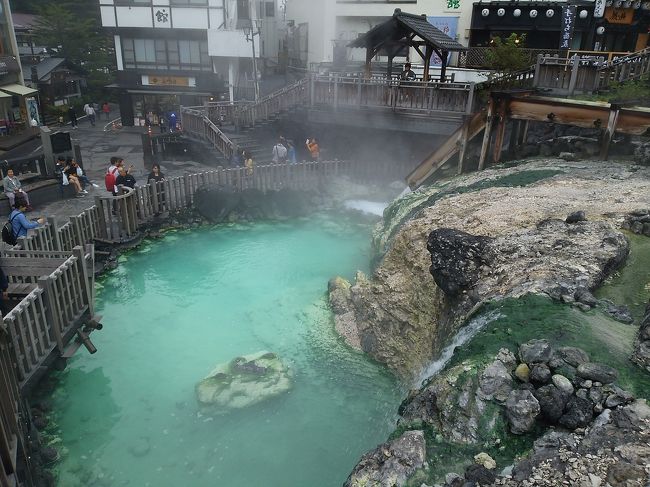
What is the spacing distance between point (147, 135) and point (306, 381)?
16.5m

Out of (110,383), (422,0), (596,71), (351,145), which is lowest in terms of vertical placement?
(110,383)

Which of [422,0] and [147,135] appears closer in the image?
[147,135]

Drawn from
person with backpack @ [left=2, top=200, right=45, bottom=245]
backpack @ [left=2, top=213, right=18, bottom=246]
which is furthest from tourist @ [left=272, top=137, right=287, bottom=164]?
backpack @ [left=2, top=213, right=18, bottom=246]

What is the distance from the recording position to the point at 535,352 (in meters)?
5.13

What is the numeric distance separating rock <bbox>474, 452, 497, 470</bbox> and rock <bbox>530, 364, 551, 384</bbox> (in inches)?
35.6

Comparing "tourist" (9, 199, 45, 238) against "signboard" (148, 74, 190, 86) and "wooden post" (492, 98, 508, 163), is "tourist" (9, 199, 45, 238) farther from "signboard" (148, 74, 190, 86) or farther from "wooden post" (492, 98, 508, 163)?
"signboard" (148, 74, 190, 86)

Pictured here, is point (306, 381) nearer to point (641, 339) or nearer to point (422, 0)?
point (641, 339)

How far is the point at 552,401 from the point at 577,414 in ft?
0.75

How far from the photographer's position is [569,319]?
580cm

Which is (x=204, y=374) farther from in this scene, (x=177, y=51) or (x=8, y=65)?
(x=177, y=51)

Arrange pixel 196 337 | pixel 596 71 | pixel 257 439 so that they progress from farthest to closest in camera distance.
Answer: pixel 596 71, pixel 196 337, pixel 257 439

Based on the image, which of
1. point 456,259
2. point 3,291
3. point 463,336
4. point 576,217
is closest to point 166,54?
point 3,291

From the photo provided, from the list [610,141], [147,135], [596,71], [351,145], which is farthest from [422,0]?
[610,141]

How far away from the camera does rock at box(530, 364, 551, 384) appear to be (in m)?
4.85
